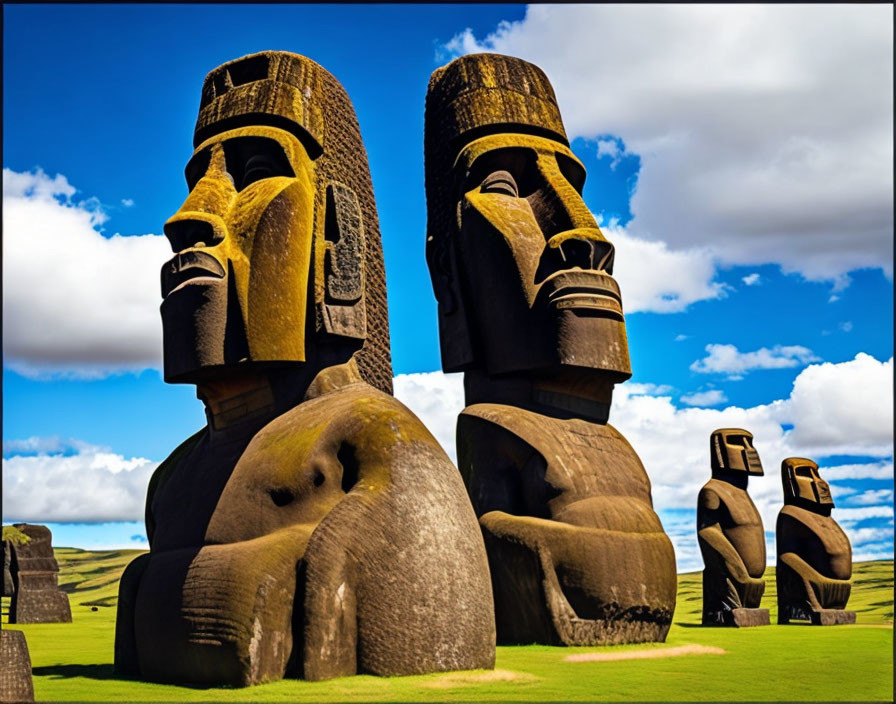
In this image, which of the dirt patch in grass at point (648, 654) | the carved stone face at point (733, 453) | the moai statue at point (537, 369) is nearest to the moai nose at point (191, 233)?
the moai statue at point (537, 369)

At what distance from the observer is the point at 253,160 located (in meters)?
7.66

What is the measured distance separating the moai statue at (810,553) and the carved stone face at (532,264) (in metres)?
7.02

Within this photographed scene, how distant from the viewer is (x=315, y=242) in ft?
24.3

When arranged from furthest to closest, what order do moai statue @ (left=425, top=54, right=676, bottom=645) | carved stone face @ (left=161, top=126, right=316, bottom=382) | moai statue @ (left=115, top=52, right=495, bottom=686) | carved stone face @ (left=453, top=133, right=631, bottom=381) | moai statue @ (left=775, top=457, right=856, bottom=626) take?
1. moai statue @ (left=775, top=457, right=856, bottom=626)
2. carved stone face @ (left=453, top=133, right=631, bottom=381)
3. moai statue @ (left=425, top=54, right=676, bottom=645)
4. carved stone face @ (left=161, top=126, right=316, bottom=382)
5. moai statue @ (left=115, top=52, right=495, bottom=686)

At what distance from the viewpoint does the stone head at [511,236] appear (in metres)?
9.02

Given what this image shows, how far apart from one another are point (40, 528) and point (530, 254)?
44.6 feet

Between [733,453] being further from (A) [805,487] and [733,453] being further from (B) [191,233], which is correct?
(B) [191,233]

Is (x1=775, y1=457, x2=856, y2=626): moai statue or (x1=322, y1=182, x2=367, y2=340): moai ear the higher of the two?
(x1=322, y1=182, x2=367, y2=340): moai ear

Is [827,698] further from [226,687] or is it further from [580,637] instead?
[226,687]

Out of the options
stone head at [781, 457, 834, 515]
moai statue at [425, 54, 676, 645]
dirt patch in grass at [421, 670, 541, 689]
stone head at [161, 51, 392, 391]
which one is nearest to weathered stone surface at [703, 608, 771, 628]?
A: stone head at [781, 457, 834, 515]

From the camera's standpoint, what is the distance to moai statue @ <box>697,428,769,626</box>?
12984mm

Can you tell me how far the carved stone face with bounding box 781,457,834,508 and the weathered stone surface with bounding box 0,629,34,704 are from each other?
1280 centimetres

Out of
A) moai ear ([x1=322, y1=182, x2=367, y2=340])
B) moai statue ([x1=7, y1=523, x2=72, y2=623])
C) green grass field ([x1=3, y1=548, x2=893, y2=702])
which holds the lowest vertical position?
green grass field ([x1=3, y1=548, x2=893, y2=702])

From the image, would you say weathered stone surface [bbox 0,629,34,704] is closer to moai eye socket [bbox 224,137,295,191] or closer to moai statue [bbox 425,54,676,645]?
moai eye socket [bbox 224,137,295,191]
